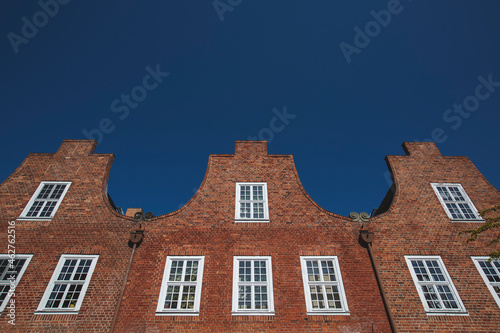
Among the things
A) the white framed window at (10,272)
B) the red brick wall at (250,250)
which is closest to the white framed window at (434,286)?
the red brick wall at (250,250)

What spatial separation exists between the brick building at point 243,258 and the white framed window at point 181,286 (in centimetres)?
4

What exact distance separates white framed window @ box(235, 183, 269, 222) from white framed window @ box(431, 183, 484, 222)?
349 inches

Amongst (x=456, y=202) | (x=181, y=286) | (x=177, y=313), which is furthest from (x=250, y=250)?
(x=456, y=202)

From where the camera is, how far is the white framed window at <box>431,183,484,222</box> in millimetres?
13891

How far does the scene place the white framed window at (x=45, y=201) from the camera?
13555 millimetres

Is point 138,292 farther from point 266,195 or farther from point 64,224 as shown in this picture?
point 266,195

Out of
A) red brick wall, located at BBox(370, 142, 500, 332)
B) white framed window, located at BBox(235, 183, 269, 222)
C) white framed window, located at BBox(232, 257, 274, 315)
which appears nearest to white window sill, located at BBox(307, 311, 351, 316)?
white framed window, located at BBox(232, 257, 274, 315)

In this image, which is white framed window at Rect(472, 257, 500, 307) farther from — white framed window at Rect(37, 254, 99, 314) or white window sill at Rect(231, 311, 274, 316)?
white framed window at Rect(37, 254, 99, 314)

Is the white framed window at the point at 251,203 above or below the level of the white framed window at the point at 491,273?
above

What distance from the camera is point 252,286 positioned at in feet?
37.9

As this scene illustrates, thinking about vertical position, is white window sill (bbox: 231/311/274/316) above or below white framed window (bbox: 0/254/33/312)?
below

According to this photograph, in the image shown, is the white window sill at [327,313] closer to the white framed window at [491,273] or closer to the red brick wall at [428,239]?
the red brick wall at [428,239]

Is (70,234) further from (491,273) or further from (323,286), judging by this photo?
(491,273)

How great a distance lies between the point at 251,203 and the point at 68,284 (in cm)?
840
